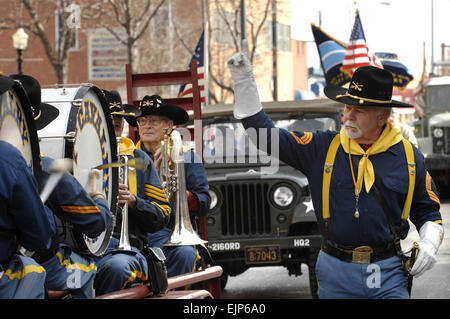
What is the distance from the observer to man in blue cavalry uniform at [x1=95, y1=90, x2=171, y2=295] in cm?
557

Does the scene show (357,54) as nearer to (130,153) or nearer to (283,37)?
(130,153)

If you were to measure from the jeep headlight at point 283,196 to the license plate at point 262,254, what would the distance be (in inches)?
20.7

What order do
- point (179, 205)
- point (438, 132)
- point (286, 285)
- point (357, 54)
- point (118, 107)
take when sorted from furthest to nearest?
1. point (438, 132)
2. point (357, 54)
3. point (286, 285)
4. point (179, 205)
5. point (118, 107)

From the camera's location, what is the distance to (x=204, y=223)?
8438 mm

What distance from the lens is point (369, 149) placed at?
16.9ft

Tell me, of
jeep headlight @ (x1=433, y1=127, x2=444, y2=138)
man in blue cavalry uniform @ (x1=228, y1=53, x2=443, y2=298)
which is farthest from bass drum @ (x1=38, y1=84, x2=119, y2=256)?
jeep headlight @ (x1=433, y1=127, x2=444, y2=138)

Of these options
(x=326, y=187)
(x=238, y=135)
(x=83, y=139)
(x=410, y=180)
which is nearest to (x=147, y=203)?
(x=83, y=139)

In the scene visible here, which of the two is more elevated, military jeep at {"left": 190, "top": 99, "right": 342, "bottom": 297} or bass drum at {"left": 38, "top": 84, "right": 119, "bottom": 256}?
bass drum at {"left": 38, "top": 84, "right": 119, "bottom": 256}

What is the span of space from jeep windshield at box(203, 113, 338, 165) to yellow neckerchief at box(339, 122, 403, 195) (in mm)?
5501

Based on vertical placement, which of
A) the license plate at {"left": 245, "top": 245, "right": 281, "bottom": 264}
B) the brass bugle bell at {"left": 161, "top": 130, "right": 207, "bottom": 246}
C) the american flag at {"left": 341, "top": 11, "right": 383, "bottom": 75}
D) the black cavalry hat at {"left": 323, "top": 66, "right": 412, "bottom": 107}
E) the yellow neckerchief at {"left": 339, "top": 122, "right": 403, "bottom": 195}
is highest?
the american flag at {"left": 341, "top": 11, "right": 383, "bottom": 75}

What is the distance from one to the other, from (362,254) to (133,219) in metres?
1.99

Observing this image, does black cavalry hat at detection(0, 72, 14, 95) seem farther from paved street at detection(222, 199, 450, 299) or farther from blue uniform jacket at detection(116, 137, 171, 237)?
paved street at detection(222, 199, 450, 299)
